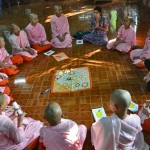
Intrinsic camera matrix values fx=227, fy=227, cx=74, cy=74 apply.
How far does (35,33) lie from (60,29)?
32.5 inches

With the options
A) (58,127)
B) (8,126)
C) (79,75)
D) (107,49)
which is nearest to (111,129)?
(58,127)

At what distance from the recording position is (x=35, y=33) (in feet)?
22.5

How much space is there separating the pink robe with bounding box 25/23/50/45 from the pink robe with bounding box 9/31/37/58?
0.39m

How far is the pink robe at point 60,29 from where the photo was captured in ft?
22.9

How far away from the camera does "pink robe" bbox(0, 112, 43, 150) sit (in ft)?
10.4

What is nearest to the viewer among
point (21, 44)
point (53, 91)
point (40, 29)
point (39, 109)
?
point (39, 109)

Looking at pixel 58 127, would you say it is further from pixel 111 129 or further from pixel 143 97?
pixel 143 97

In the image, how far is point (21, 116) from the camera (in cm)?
366

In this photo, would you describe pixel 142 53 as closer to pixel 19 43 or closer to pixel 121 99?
pixel 121 99

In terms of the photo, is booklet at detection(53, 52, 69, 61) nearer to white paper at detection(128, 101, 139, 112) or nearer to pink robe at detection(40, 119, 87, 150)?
white paper at detection(128, 101, 139, 112)

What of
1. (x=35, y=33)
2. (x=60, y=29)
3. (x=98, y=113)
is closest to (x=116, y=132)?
(x=98, y=113)

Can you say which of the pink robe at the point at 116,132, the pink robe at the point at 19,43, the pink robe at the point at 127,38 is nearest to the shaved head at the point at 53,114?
the pink robe at the point at 116,132

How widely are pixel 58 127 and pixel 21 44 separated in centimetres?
395

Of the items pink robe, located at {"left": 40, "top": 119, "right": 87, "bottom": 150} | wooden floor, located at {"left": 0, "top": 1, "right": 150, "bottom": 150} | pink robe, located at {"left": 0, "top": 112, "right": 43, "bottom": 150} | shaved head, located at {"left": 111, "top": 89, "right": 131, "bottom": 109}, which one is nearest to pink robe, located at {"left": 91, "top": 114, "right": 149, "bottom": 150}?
shaved head, located at {"left": 111, "top": 89, "right": 131, "bottom": 109}
